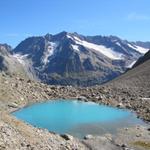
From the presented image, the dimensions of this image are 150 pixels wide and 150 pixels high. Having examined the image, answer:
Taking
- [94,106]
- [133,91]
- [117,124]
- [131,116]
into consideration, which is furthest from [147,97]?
[117,124]

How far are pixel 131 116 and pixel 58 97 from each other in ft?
98.6

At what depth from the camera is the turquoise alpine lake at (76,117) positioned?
71.8 metres

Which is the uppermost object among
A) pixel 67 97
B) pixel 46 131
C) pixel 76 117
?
pixel 46 131

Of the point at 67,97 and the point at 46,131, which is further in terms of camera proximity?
the point at 67,97

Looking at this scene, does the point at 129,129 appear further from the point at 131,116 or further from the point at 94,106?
the point at 94,106

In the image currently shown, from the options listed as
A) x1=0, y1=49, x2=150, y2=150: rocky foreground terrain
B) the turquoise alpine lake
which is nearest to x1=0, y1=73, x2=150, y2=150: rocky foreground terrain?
x1=0, y1=49, x2=150, y2=150: rocky foreground terrain

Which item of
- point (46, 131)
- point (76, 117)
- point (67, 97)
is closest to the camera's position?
point (46, 131)

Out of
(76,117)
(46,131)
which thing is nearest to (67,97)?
(76,117)

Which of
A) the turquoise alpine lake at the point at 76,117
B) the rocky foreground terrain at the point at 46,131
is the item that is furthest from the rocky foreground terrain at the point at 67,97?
the turquoise alpine lake at the point at 76,117

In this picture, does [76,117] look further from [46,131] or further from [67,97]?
[46,131]

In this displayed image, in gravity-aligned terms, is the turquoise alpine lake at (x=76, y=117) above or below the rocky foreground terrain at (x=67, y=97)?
below

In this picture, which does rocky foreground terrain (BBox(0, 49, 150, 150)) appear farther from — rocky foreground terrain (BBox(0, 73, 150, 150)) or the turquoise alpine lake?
the turquoise alpine lake

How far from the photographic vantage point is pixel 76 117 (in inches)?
3408

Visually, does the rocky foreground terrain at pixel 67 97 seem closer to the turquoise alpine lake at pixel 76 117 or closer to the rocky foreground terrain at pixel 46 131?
the rocky foreground terrain at pixel 46 131
